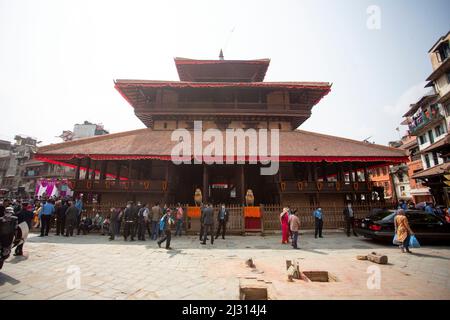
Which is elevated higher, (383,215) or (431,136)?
(431,136)

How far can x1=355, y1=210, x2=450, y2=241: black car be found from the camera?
28.3 ft

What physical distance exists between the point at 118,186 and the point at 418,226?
52.2ft

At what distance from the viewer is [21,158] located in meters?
39.8

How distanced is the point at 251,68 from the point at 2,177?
52200 millimetres

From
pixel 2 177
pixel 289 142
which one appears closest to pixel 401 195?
pixel 289 142

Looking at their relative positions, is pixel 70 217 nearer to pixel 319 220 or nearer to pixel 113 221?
pixel 113 221

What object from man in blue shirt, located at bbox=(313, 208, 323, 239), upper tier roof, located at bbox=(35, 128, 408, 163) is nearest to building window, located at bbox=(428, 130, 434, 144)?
upper tier roof, located at bbox=(35, 128, 408, 163)

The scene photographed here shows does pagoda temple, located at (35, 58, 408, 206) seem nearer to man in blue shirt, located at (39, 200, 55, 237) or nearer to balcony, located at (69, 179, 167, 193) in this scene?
balcony, located at (69, 179, 167, 193)

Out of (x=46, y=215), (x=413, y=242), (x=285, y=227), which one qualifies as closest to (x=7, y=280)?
(x=46, y=215)

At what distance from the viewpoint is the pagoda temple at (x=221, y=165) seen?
12.9 meters

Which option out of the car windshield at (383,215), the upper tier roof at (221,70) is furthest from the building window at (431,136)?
the car windshield at (383,215)

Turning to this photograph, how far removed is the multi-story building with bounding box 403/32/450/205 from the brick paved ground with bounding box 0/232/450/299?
18.1 metres

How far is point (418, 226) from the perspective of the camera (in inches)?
348
